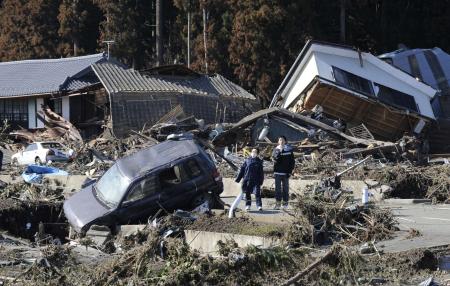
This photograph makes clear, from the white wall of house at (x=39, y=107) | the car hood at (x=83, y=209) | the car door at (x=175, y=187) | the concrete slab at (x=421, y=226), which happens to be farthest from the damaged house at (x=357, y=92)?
the car hood at (x=83, y=209)

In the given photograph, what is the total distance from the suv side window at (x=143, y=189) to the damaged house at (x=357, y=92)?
19.2 m

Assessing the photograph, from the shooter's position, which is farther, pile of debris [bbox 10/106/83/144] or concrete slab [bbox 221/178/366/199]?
pile of debris [bbox 10/106/83/144]

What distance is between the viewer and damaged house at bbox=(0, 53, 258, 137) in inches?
1526

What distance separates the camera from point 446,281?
1016 cm

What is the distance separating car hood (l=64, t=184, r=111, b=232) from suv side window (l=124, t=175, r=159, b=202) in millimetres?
523

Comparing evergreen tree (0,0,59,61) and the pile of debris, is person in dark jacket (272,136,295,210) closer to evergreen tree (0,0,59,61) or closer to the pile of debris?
the pile of debris

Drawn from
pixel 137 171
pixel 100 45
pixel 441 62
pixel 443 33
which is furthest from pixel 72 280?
Answer: pixel 100 45

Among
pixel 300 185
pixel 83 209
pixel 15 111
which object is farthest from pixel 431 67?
pixel 83 209

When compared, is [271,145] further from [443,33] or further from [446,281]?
[443,33]

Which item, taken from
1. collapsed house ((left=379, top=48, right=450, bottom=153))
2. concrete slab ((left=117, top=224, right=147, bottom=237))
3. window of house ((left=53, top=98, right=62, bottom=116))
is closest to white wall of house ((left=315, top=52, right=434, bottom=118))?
collapsed house ((left=379, top=48, right=450, bottom=153))

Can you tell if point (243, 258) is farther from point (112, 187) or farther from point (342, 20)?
point (342, 20)

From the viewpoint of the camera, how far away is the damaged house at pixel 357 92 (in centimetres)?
3459

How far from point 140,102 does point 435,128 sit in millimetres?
14244

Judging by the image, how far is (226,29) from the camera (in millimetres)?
49062
